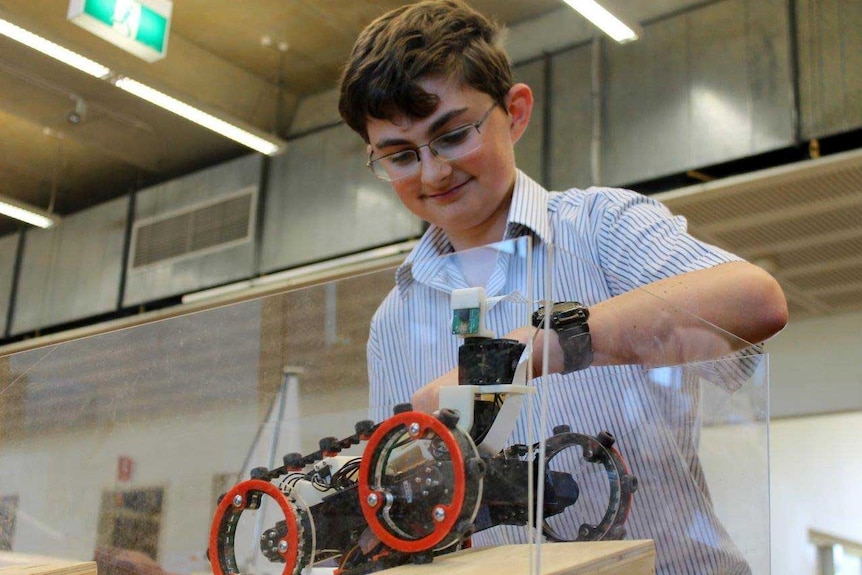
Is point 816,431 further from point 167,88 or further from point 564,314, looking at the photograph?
point 564,314

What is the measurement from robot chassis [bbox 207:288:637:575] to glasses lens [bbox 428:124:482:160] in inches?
18.0

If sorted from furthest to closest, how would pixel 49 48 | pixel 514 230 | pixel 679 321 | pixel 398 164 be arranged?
pixel 49 48
pixel 398 164
pixel 514 230
pixel 679 321

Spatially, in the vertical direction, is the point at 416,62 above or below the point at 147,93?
below

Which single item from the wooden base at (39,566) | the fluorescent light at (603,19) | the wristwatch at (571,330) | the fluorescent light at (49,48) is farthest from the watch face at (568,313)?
the fluorescent light at (49,48)

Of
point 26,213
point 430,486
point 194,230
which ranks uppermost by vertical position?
point 26,213

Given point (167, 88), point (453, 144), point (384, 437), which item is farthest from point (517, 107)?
point (167, 88)

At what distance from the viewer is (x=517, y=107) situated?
1371 millimetres

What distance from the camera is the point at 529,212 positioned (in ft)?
3.76

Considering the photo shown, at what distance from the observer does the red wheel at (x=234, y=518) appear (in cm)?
76

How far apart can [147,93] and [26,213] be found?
273cm

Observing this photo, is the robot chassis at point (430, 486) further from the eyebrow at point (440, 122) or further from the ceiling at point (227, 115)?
the ceiling at point (227, 115)

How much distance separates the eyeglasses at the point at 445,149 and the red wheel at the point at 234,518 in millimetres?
541

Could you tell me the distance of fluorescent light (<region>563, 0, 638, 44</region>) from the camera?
14.2 ft

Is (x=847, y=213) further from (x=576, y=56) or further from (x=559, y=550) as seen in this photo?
(x=559, y=550)
